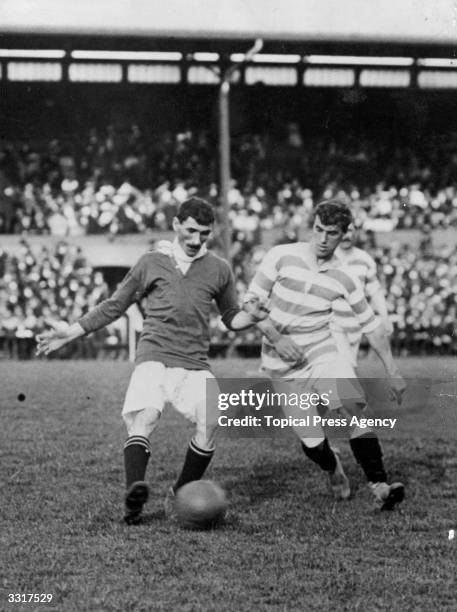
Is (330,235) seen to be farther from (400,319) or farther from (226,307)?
(400,319)

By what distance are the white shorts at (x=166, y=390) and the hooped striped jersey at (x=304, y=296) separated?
731mm

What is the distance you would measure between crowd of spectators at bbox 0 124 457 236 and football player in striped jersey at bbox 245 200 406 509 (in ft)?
58.4

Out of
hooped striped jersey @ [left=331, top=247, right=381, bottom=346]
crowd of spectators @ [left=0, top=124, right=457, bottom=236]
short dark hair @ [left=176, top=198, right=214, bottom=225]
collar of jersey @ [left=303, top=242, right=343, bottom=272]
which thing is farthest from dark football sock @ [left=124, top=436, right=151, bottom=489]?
crowd of spectators @ [left=0, top=124, right=457, bottom=236]

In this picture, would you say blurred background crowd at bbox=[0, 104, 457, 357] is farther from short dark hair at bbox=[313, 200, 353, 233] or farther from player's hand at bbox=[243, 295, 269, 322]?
player's hand at bbox=[243, 295, 269, 322]

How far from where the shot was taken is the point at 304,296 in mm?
6516

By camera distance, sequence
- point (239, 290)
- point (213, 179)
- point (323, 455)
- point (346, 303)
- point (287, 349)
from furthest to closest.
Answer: point (213, 179)
point (239, 290)
point (346, 303)
point (323, 455)
point (287, 349)

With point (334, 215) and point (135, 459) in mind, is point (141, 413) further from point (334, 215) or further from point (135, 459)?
point (334, 215)

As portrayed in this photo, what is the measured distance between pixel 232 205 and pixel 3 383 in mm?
11283

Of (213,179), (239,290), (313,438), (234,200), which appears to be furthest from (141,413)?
(213,179)

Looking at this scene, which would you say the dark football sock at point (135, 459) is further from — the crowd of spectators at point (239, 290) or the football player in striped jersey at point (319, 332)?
the crowd of spectators at point (239, 290)

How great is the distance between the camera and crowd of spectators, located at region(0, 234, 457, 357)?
864 inches

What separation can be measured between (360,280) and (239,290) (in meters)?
15.1

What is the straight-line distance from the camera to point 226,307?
6.31 m

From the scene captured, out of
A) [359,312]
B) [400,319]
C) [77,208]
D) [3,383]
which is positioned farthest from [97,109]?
[359,312]
